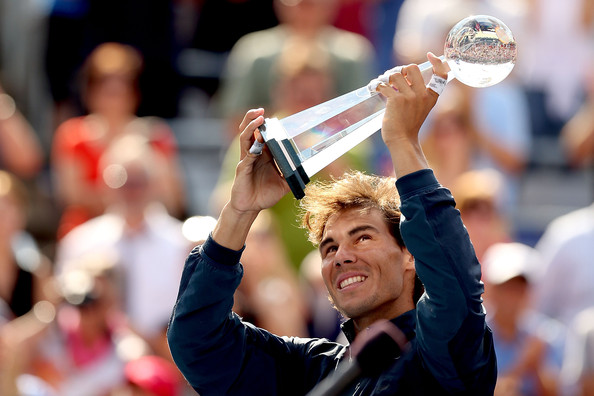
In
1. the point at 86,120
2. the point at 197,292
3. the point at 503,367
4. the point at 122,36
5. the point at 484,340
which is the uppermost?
the point at 122,36

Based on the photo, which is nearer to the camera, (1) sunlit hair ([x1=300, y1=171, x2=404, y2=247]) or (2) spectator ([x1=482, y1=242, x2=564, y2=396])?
(1) sunlit hair ([x1=300, y1=171, x2=404, y2=247])

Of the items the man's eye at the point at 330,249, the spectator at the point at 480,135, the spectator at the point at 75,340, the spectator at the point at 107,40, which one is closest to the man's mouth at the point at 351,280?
the man's eye at the point at 330,249

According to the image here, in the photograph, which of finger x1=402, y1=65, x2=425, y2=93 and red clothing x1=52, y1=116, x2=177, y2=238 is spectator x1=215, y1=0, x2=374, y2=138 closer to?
red clothing x1=52, y1=116, x2=177, y2=238

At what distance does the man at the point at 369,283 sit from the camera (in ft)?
10.5

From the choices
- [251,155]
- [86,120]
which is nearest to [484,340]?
[251,155]

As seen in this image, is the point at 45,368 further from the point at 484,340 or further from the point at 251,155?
the point at 484,340

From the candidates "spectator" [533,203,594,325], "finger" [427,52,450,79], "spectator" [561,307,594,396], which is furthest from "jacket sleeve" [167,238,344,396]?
"spectator" [533,203,594,325]

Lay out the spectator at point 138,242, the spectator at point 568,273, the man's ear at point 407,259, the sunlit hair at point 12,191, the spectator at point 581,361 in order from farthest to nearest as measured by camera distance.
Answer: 1. the sunlit hair at point 12,191
2. the spectator at point 138,242
3. the spectator at point 568,273
4. the spectator at point 581,361
5. the man's ear at point 407,259

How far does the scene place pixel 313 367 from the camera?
3.77m

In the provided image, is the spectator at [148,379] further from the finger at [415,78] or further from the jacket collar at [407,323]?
the finger at [415,78]

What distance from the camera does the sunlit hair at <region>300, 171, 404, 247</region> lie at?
12.3ft

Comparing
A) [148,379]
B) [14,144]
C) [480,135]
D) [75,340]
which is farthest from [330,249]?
[14,144]

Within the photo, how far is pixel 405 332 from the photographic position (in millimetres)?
3561

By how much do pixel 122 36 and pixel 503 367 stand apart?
171 inches
